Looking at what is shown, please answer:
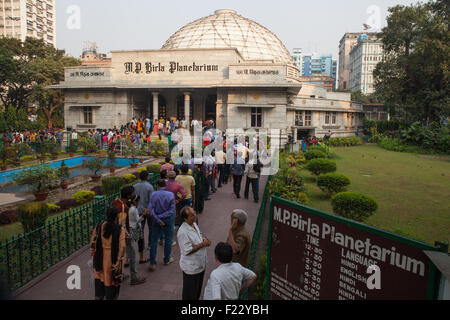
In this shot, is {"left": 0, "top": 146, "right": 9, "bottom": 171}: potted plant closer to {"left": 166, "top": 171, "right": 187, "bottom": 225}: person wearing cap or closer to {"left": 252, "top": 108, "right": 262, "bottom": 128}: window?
{"left": 166, "top": 171, "right": 187, "bottom": 225}: person wearing cap

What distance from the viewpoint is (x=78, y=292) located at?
5020 mm

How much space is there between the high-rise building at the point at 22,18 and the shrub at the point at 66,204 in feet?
242

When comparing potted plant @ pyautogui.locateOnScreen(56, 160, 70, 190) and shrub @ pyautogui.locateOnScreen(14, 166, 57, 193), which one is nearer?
shrub @ pyautogui.locateOnScreen(14, 166, 57, 193)

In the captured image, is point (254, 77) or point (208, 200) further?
point (254, 77)

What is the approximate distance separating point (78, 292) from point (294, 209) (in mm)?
3817

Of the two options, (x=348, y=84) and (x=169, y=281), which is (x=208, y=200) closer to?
(x=169, y=281)

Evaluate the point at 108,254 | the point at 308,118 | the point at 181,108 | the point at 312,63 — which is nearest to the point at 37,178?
the point at 108,254

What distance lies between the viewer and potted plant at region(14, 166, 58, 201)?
405 inches

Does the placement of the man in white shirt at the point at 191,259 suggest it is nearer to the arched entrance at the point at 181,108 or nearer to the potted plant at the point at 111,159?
the potted plant at the point at 111,159

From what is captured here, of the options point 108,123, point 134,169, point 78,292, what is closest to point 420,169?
point 134,169

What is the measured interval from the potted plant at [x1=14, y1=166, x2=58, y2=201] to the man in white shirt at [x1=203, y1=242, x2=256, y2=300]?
9.04 metres

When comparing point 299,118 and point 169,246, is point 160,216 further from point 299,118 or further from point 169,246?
point 299,118

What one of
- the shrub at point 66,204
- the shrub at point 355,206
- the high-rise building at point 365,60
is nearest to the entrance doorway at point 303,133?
the shrub at point 355,206

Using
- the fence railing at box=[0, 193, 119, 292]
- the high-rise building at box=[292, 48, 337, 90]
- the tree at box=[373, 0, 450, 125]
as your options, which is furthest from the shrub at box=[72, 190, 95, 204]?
the high-rise building at box=[292, 48, 337, 90]
